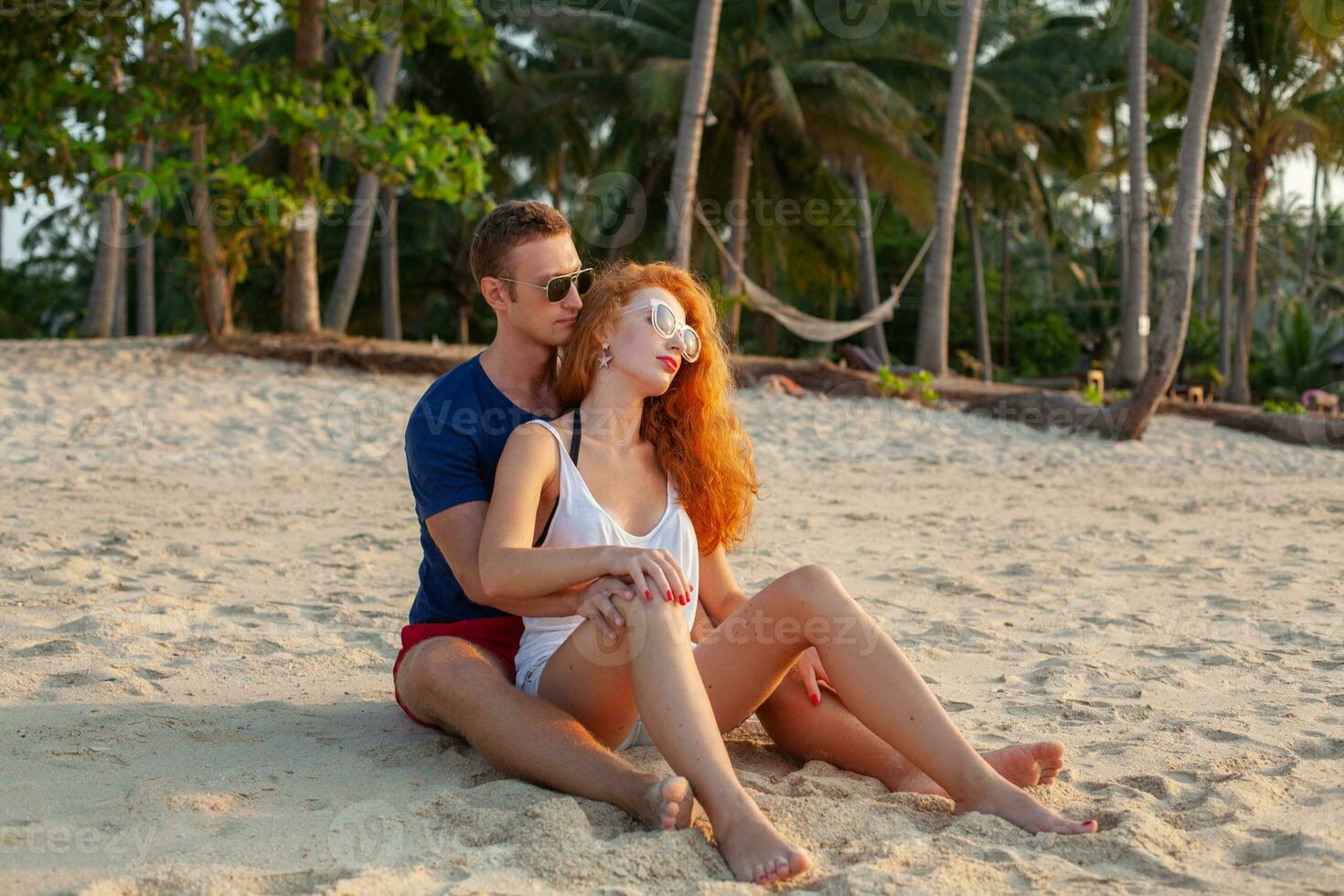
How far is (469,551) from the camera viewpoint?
2.33 m

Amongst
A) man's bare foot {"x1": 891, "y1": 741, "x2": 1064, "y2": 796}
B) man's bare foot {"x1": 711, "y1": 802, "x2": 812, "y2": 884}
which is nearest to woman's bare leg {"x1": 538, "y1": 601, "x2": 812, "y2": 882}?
man's bare foot {"x1": 711, "y1": 802, "x2": 812, "y2": 884}

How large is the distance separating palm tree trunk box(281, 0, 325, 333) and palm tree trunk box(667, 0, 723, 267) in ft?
10.5

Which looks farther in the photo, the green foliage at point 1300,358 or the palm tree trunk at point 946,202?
the green foliage at point 1300,358

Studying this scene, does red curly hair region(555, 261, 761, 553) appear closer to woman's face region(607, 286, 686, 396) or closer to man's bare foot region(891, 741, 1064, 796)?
woman's face region(607, 286, 686, 396)

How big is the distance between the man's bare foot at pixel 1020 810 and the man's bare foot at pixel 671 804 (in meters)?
0.51

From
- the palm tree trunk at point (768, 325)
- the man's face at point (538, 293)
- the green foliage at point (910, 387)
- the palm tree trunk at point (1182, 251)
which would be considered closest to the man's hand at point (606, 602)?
the man's face at point (538, 293)

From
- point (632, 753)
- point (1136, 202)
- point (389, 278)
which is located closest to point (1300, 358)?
point (1136, 202)

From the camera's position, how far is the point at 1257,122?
694 inches

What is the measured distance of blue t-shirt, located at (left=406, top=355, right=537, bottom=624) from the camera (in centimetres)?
238

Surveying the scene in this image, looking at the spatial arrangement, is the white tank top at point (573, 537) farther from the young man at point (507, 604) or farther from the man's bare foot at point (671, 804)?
the man's bare foot at point (671, 804)

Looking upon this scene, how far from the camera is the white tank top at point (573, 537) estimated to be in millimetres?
2344

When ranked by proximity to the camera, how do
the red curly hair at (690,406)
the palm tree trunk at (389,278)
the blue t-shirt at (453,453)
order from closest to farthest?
the blue t-shirt at (453,453) < the red curly hair at (690,406) < the palm tree trunk at (389,278)

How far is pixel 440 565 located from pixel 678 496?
0.51 m

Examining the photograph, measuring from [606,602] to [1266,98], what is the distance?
1836 cm
